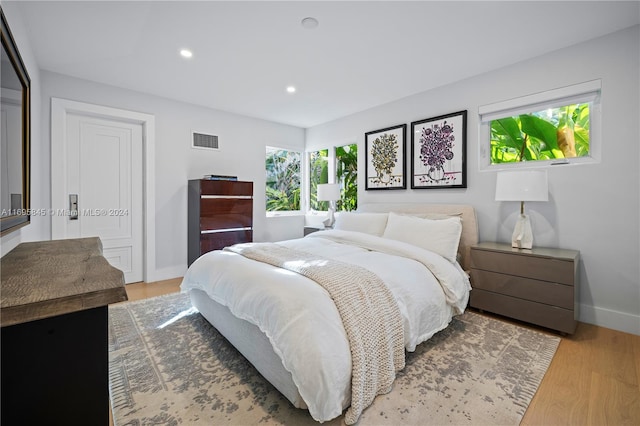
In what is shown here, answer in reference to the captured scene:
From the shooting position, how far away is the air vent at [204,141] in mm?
4297

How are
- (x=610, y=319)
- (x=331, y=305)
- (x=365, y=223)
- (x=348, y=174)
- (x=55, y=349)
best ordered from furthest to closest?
1. (x=348, y=174)
2. (x=365, y=223)
3. (x=610, y=319)
4. (x=331, y=305)
5. (x=55, y=349)

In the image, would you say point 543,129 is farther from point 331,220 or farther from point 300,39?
point 331,220

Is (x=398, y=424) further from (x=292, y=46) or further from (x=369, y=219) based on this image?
(x=292, y=46)

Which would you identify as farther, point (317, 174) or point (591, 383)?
point (317, 174)

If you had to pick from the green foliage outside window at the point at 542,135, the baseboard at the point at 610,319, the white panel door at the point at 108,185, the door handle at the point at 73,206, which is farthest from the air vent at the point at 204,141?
the baseboard at the point at 610,319

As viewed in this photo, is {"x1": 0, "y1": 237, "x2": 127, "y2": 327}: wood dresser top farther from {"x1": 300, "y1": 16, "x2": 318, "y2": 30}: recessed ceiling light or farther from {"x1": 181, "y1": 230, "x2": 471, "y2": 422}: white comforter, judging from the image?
{"x1": 300, "y1": 16, "x2": 318, "y2": 30}: recessed ceiling light

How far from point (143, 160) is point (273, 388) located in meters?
3.48

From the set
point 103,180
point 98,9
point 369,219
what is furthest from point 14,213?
point 369,219

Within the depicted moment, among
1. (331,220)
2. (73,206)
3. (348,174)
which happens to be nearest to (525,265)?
(331,220)

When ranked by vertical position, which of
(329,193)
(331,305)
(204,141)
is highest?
(204,141)

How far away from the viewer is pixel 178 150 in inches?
163

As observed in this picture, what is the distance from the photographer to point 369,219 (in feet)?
11.6

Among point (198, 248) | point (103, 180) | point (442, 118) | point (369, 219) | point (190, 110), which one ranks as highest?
point (190, 110)

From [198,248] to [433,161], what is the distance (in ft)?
10.7
